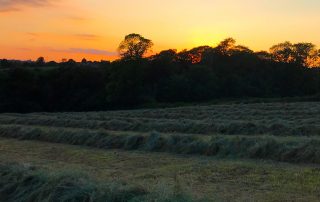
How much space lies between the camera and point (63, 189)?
30.5 feet

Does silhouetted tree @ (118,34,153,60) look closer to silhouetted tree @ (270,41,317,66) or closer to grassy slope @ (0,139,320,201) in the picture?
silhouetted tree @ (270,41,317,66)

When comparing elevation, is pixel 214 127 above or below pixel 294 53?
below

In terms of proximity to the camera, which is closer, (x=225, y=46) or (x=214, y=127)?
(x=214, y=127)

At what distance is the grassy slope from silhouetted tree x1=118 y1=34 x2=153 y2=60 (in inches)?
1955

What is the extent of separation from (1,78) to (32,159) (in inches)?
1938

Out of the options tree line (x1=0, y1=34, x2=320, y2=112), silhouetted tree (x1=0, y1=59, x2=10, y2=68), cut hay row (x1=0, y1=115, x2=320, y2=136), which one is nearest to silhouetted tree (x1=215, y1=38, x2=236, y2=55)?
tree line (x1=0, y1=34, x2=320, y2=112)

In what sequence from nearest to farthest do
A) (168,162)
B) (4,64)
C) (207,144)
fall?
(168,162) < (207,144) < (4,64)

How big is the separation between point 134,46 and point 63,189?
60601mm

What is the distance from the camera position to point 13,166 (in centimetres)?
1162

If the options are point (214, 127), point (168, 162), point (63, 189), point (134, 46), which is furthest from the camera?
point (134, 46)

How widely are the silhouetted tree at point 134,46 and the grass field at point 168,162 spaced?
4270 centimetres

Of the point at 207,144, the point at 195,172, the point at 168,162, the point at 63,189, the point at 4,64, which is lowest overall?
the point at 168,162

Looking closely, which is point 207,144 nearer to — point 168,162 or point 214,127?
point 168,162

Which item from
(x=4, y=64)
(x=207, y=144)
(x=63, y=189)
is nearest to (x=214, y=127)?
(x=207, y=144)
